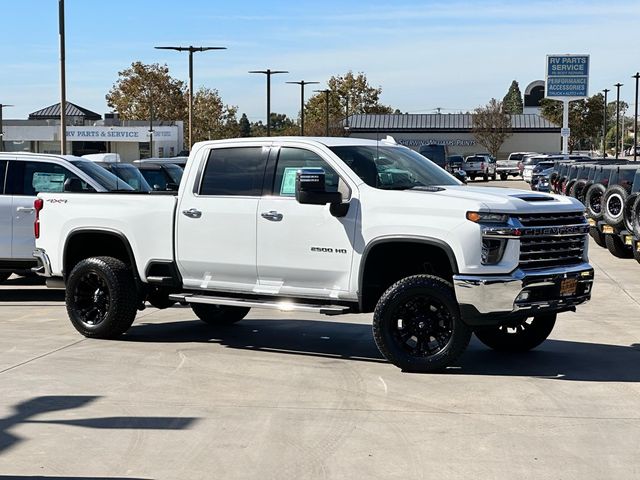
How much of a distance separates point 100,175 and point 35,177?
0.93 meters

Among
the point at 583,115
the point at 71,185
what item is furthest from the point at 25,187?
the point at 583,115

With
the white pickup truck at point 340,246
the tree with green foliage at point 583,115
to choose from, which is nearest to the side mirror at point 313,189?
the white pickup truck at point 340,246

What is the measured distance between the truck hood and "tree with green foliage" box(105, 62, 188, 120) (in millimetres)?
96390

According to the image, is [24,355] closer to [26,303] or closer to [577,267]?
[26,303]

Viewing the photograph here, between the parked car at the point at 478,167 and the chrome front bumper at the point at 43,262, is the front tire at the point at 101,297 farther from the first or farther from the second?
the parked car at the point at 478,167

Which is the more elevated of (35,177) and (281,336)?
(35,177)

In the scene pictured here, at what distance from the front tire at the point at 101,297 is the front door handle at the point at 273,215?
1874 mm

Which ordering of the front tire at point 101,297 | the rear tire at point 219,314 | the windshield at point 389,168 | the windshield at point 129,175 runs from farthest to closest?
the windshield at point 129,175 < the rear tire at point 219,314 < the front tire at point 101,297 < the windshield at point 389,168

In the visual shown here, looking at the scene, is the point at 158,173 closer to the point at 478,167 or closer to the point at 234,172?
the point at 234,172

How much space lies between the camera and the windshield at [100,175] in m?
13.6

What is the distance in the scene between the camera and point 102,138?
276 ft

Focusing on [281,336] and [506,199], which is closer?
[506,199]

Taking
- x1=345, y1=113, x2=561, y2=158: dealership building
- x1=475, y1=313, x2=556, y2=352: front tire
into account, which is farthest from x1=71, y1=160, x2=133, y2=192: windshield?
x1=345, y1=113, x2=561, y2=158: dealership building

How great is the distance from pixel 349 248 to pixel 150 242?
2307mm
